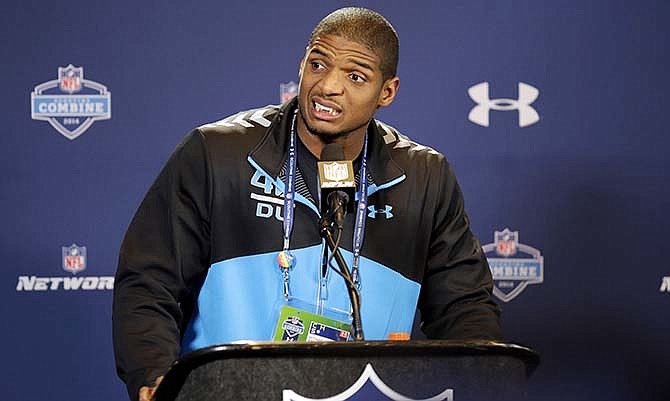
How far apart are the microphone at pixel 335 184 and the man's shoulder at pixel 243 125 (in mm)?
423

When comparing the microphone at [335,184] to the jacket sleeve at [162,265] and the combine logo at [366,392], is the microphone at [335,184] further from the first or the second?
the combine logo at [366,392]

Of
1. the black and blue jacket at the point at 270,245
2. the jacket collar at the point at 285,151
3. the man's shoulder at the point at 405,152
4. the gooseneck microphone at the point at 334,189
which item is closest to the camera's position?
the gooseneck microphone at the point at 334,189

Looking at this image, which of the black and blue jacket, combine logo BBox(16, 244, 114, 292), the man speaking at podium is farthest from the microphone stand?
combine logo BBox(16, 244, 114, 292)

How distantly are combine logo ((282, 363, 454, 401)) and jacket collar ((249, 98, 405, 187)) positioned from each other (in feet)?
3.56

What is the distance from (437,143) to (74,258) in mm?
1284

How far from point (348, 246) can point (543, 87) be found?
1.51m

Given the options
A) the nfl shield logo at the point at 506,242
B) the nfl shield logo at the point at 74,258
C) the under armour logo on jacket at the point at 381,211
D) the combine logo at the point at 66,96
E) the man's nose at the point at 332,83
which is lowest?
the nfl shield logo at the point at 74,258

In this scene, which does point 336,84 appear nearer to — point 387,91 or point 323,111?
point 323,111

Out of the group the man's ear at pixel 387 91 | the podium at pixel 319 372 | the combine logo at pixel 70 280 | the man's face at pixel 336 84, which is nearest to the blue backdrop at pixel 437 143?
the combine logo at pixel 70 280

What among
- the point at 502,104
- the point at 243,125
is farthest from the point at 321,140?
the point at 502,104

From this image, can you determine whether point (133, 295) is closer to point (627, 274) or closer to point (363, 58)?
point (363, 58)

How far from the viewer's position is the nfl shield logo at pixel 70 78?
3.49 meters

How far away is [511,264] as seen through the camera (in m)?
3.56

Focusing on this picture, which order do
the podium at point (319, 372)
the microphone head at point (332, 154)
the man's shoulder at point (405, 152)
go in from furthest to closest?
the man's shoulder at point (405, 152) → the microphone head at point (332, 154) → the podium at point (319, 372)
